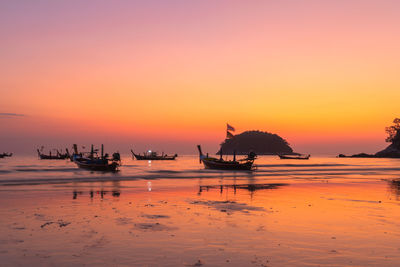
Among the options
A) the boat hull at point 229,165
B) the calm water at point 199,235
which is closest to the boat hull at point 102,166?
the boat hull at point 229,165

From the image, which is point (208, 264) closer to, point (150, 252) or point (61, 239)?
point (150, 252)

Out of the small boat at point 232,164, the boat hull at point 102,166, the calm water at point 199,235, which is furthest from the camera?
the small boat at point 232,164

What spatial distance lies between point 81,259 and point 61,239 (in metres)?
2.51

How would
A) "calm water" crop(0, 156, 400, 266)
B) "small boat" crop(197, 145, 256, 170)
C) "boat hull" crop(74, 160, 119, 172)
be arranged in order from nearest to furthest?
1. "calm water" crop(0, 156, 400, 266)
2. "boat hull" crop(74, 160, 119, 172)
3. "small boat" crop(197, 145, 256, 170)

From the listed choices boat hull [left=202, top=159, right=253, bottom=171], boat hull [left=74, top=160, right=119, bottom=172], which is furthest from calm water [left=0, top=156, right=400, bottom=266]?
boat hull [left=202, top=159, right=253, bottom=171]

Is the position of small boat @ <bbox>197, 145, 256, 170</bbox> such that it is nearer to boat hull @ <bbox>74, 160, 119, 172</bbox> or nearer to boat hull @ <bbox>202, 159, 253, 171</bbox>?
boat hull @ <bbox>202, 159, 253, 171</bbox>

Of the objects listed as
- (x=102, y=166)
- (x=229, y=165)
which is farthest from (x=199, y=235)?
(x=229, y=165)

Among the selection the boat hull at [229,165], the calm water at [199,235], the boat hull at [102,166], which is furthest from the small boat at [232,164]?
the calm water at [199,235]

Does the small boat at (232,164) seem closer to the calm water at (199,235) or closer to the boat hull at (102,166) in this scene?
the boat hull at (102,166)

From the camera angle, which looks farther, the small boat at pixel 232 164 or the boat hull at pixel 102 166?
the small boat at pixel 232 164

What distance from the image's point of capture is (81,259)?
8.89 meters

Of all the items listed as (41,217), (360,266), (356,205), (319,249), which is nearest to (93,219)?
(41,217)

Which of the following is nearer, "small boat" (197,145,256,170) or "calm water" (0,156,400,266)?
"calm water" (0,156,400,266)

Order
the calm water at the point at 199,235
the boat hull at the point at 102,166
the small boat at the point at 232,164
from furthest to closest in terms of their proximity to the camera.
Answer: the small boat at the point at 232,164 → the boat hull at the point at 102,166 → the calm water at the point at 199,235
